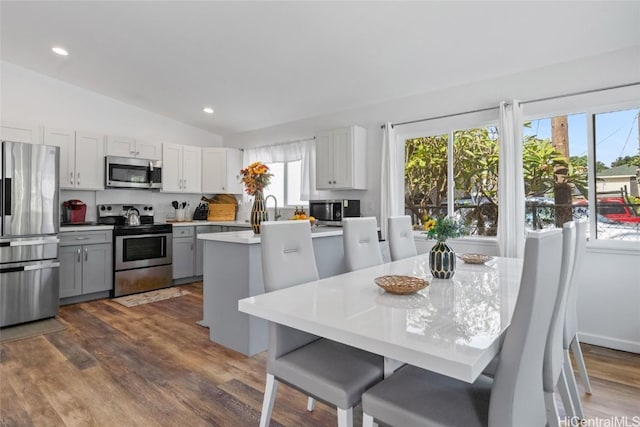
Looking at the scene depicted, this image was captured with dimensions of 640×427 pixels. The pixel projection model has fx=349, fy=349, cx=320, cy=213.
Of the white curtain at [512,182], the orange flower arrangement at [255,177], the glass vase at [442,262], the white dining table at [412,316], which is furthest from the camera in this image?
the white curtain at [512,182]

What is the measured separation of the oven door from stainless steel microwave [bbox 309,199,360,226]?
224 centimetres

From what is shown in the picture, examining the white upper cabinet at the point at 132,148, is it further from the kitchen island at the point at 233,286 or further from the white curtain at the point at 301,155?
the kitchen island at the point at 233,286

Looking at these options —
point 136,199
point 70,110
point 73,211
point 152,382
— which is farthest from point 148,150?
point 152,382

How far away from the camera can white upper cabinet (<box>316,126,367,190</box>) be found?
419cm

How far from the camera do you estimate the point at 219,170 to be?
5.74 meters

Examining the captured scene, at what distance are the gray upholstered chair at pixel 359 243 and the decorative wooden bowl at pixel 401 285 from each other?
2.09 ft

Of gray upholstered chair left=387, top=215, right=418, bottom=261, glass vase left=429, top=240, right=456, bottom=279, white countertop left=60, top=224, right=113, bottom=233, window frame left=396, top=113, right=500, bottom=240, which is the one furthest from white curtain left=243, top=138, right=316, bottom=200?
glass vase left=429, top=240, right=456, bottom=279

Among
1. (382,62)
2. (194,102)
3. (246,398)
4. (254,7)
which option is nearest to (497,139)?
(382,62)

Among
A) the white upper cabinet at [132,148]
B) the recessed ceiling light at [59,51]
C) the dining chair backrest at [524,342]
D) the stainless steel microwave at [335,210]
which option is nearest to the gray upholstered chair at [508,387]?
the dining chair backrest at [524,342]

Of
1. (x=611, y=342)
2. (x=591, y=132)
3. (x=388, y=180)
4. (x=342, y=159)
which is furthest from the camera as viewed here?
(x=342, y=159)

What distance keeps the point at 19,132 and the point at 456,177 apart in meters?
4.90

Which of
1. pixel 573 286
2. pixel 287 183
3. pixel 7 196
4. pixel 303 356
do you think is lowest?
pixel 303 356

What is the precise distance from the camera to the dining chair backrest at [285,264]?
5.10 feet

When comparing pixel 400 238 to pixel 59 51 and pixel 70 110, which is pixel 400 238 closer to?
pixel 59 51
